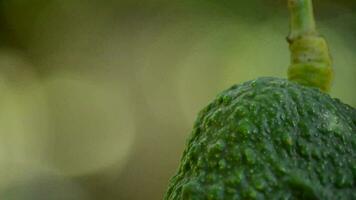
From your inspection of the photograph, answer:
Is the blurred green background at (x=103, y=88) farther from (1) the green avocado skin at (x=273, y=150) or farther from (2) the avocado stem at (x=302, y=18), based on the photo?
(1) the green avocado skin at (x=273, y=150)

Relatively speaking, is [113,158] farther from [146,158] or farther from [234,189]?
[234,189]

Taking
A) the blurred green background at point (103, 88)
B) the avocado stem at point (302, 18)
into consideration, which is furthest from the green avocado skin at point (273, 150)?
the blurred green background at point (103, 88)

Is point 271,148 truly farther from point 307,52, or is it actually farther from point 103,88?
point 103,88

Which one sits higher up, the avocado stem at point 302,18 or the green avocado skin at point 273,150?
the avocado stem at point 302,18

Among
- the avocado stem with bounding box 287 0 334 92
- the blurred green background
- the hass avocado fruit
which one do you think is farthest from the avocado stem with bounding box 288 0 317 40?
the blurred green background

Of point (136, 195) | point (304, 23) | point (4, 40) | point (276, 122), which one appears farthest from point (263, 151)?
point (4, 40)

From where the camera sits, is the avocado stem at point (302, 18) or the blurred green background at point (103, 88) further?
the blurred green background at point (103, 88)

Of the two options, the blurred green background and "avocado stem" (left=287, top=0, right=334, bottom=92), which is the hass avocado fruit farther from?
the blurred green background
